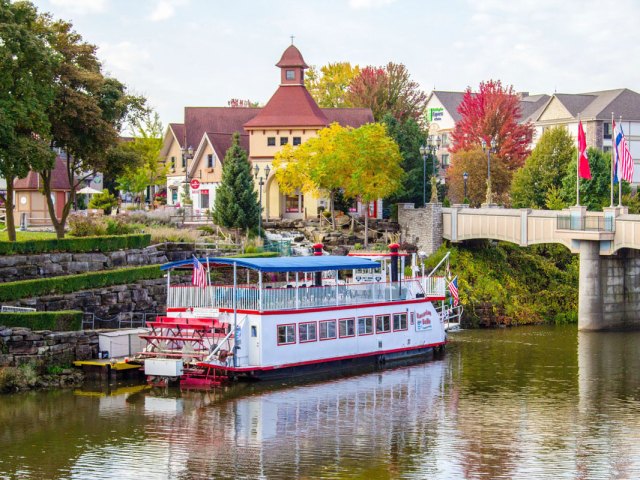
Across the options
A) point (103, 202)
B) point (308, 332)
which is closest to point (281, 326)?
point (308, 332)

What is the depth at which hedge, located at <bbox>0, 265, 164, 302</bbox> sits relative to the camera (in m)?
48.0

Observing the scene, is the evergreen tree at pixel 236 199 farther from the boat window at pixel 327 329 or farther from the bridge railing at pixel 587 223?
the boat window at pixel 327 329

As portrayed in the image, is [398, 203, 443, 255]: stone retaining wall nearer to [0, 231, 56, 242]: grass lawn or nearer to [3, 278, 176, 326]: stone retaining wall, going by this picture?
[3, 278, 176, 326]: stone retaining wall

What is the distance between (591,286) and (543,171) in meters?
28.3

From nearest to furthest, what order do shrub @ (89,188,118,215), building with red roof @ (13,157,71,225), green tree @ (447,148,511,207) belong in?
building with red roof @ (13,157,71,225)
shrub @ (89,188,118,215)
green tree @ (447,148,511,207)

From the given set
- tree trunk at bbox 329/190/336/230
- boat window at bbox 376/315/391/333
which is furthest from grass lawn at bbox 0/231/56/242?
tree trunk at bbox 329/190/336/230

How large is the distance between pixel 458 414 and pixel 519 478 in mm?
8831

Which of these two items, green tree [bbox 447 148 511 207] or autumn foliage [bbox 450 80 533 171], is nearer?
green tree [bbox 447 148 511 207]

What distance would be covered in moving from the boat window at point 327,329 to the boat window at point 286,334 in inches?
70.1

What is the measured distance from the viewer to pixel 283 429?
3738cm

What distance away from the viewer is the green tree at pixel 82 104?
5553cm

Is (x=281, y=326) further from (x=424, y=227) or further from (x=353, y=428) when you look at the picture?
(x=424, y=227)

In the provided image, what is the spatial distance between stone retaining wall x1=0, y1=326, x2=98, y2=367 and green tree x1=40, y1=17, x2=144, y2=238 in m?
13.0

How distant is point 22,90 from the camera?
49562mm
